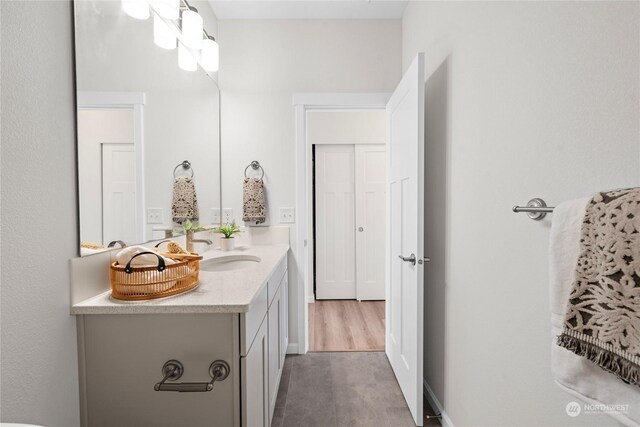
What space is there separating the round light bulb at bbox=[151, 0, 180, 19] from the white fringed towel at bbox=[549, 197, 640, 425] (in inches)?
71.0

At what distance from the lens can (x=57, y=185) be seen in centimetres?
95

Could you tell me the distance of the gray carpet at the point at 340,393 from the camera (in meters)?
1.74

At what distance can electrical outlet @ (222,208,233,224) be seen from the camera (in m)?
2.49

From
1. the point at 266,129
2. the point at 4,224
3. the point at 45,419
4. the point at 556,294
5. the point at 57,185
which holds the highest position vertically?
the point at 266,129

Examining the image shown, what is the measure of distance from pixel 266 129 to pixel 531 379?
7.15ft

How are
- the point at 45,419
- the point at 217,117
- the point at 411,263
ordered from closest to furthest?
the point at 45,419 → the point at 411,263 → the point at 217,117

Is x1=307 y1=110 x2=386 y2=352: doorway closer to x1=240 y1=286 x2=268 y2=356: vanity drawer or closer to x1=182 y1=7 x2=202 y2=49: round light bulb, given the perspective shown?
x1=182 y1=7 x2=202 y2=49: round light bulb

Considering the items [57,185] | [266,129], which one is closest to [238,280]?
[57,185]

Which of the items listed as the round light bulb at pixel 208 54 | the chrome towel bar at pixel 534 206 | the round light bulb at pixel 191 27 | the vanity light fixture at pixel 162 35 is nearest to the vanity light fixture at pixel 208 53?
the round light bulb at pixel 208 54

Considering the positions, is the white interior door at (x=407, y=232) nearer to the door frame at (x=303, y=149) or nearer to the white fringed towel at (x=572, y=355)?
the door frame at (x=303, y=149)

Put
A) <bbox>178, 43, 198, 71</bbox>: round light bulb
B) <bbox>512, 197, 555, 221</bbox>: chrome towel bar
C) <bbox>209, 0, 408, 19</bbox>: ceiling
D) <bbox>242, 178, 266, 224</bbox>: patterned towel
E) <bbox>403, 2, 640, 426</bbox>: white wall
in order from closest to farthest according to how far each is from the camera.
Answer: <bbox>403, 2, 640, 426</bbox>: white wall, <bbox>512, 197, 555, 221</bbox>: chrome towel bar, <bbox>178, 43, 198, 71</bbox>: round light bulb, <bbox>209, 0, 408, 19</bbox>: ceiling, <bbox>242, 178, 266, 224</bbox>: patterned towel

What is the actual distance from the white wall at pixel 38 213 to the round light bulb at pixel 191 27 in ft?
2.70

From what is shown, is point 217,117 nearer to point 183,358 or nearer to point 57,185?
point 57,185


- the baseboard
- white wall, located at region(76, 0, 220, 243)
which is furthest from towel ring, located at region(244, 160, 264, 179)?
the baseboard
